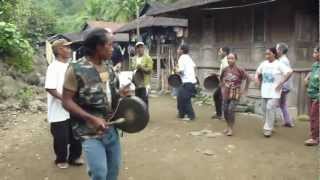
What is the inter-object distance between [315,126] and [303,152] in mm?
537

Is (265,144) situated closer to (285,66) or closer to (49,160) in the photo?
(285,66)

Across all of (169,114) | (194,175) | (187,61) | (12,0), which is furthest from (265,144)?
(12,0)

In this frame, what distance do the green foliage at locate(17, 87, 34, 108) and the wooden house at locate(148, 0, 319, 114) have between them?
14.8 ft

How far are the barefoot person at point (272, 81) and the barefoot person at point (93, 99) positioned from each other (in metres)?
4.71

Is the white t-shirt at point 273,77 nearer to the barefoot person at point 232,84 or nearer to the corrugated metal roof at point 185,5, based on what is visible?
the barefoot person at point 232,84

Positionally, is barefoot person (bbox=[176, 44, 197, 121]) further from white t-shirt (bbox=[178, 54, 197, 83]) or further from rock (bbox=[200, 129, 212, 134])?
rock (bbox=[200, 129, 212, 134])

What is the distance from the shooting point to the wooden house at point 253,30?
35.6 feet

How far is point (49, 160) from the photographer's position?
268 inches

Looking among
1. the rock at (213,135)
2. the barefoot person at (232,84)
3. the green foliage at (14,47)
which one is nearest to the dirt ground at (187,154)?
the rock at (213,135)

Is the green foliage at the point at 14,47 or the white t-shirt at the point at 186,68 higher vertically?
the green foliage at the point at 14,47

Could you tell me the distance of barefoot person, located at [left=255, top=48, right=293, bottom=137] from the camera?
795 centimetres

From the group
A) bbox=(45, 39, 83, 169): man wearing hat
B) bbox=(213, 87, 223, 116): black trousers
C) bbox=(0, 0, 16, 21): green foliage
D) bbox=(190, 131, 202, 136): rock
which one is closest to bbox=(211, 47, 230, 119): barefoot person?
bbox=(213, 87, 223, 116): black trousers

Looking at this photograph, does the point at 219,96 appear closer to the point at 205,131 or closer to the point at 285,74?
the point at 205,131

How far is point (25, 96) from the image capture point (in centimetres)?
1376
